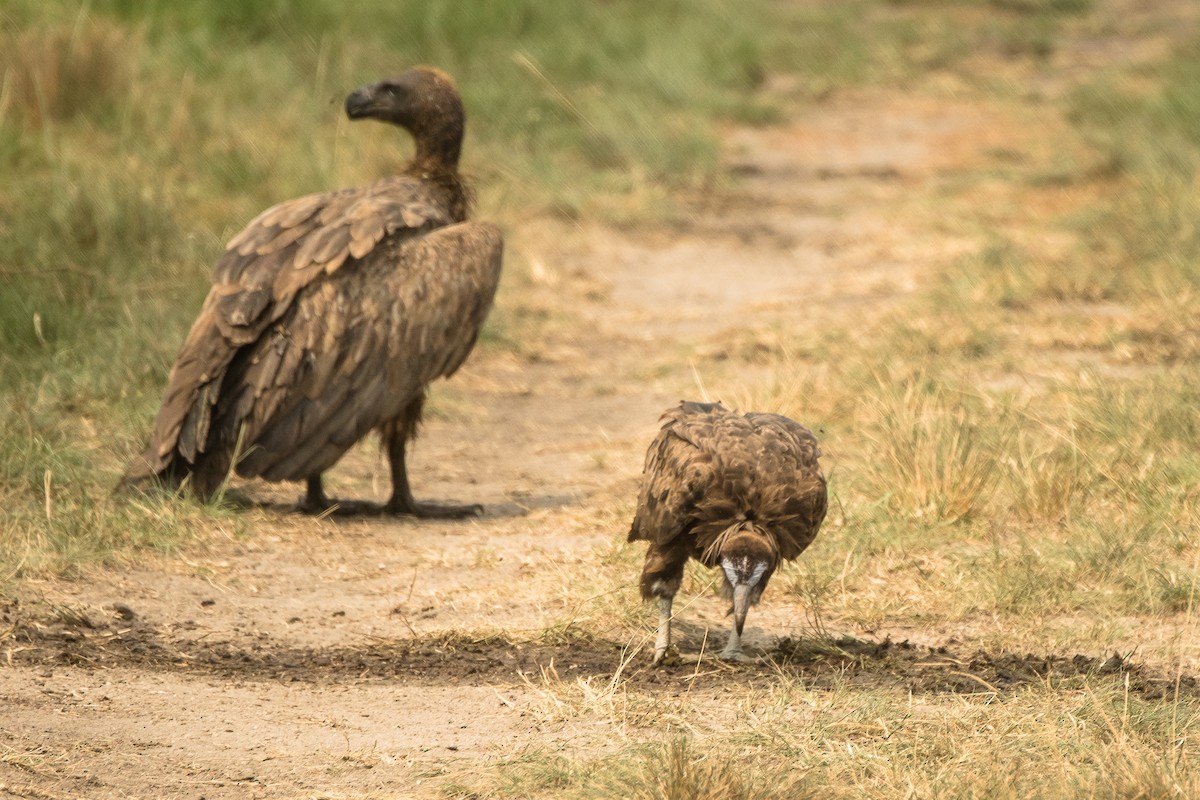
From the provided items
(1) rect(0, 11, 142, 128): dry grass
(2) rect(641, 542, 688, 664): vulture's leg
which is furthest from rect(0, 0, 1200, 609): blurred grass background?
(2) rect(641, 542, 688, 664): vulture's leg

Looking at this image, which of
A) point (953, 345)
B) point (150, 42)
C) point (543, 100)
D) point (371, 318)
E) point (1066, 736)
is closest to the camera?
point (1066, 736)

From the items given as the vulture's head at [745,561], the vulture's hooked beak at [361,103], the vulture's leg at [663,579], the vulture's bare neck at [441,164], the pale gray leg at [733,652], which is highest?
the vulture's hooked beak at [361,103]

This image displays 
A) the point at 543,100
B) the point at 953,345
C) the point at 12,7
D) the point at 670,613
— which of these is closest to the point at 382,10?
the point at 543,100

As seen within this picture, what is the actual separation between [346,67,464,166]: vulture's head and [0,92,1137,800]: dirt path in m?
1.28

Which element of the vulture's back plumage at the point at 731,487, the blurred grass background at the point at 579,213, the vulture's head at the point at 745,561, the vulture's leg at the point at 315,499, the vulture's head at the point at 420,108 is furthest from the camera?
the vulture's head at the point at 420,108

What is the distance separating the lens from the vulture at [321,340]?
5938mm

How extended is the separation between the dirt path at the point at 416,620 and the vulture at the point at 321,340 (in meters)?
0.27

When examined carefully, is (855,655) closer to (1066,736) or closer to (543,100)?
(1066,736)

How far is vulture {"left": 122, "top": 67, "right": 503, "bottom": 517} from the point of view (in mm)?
5938

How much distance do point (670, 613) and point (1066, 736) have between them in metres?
1.21

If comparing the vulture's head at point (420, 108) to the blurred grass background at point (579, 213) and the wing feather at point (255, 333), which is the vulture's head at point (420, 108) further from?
the blurred grass background at point (579, 213)

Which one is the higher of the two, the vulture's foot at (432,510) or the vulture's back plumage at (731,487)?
the vulture's back plumage at (731,487)

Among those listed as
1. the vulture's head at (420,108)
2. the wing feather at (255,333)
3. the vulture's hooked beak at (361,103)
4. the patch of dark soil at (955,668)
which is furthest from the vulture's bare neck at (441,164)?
the patch of dark soil at (955,668)

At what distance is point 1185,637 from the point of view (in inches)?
186
